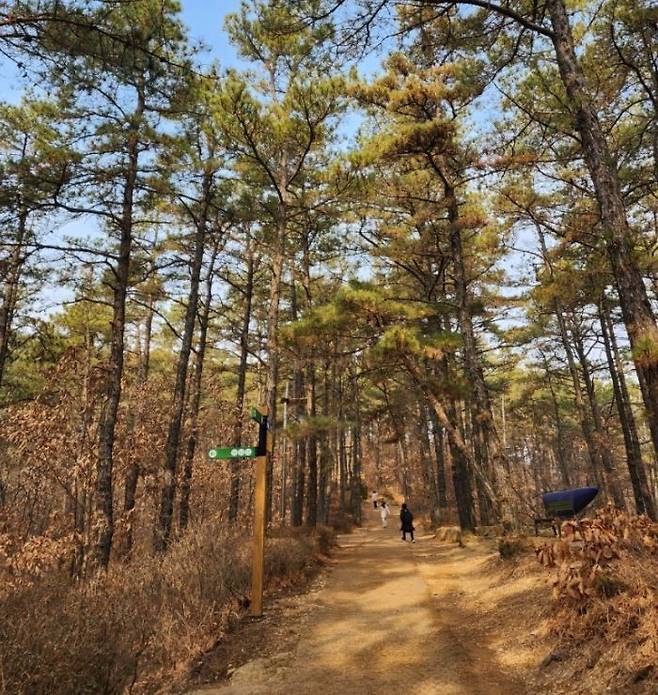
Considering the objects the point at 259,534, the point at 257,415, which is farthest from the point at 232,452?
the point at 259,534

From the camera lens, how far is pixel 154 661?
495 centimetres

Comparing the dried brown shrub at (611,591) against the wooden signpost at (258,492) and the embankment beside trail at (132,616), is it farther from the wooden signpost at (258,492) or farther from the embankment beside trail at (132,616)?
the embankment beside trail at (132,616)

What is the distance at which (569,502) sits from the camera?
11383 millimetres

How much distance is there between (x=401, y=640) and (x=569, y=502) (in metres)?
7.60

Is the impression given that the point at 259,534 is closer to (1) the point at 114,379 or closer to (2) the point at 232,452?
(2) the point at 232,452

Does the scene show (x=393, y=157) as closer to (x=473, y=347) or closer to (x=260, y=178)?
(x=260, y=178)

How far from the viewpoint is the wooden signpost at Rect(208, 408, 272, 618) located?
6.49 metres

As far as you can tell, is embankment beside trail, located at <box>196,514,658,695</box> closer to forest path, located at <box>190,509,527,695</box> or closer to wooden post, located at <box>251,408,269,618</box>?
forest path, located at <box>190,509,527,695</box>

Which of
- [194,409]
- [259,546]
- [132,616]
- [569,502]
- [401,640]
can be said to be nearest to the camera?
[132,616]

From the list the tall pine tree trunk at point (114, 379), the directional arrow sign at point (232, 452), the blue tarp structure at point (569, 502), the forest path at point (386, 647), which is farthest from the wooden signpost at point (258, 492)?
the blue tarp structure at point (569, 502)

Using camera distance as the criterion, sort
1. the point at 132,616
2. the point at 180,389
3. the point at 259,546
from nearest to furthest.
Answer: the point at 132,616, the point at 259,546, the point at 180,389

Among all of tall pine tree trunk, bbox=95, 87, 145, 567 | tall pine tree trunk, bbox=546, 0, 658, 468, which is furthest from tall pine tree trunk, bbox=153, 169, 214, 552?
tall pine tree trunk, bbox=546, 0, 658, 468

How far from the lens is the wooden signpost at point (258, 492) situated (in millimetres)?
6488

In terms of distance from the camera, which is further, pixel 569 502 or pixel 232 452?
pixel 569 502
